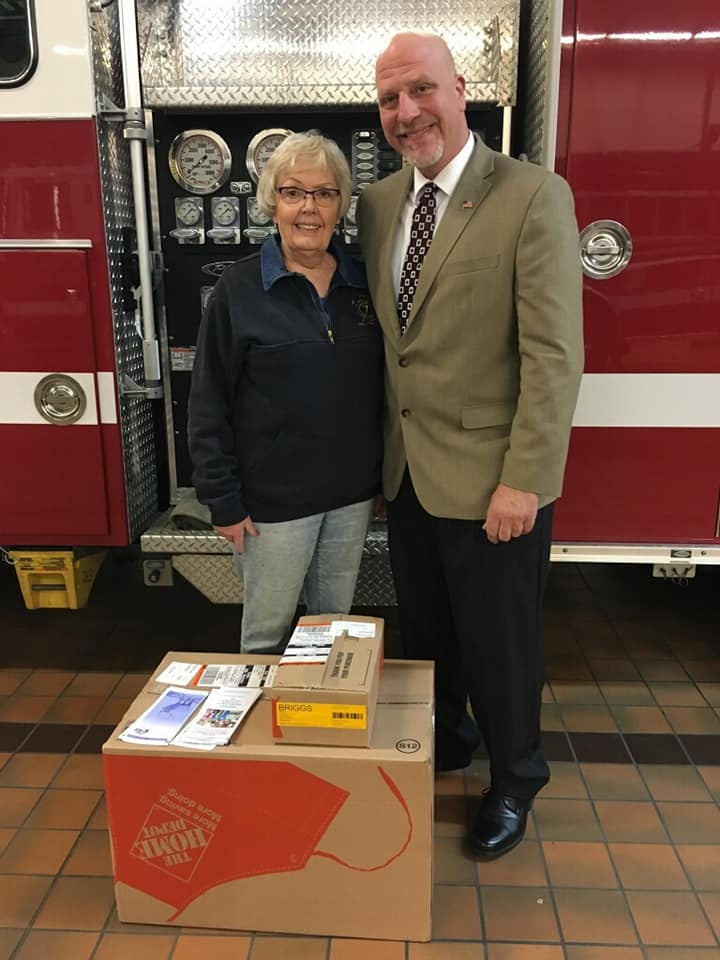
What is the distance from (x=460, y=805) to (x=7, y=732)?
5.12 ft

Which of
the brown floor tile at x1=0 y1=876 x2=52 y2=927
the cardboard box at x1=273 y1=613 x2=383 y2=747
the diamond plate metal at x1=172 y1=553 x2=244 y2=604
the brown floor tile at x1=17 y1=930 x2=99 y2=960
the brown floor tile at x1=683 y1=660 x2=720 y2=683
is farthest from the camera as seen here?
the brown floor tile at x1=683 y1=660 x2=720 y2=683

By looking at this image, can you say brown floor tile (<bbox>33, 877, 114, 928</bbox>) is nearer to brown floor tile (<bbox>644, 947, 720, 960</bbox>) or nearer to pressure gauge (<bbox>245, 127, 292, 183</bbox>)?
brown floor tile (<bbox>644, 947, 720, 960</bbox>)

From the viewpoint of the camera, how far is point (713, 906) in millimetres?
2049

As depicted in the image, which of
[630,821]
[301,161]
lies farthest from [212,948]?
[301,161]

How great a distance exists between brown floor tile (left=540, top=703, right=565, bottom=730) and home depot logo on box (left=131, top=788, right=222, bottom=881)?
1360mm

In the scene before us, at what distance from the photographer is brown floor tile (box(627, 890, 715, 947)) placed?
6.40 ft

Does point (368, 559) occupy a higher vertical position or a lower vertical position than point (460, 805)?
higher

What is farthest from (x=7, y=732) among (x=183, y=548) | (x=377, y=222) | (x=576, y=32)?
(x=576, y=32)

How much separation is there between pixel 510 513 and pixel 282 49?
1.83 meters

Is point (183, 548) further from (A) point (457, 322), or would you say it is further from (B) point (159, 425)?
(A) point (457, 322)

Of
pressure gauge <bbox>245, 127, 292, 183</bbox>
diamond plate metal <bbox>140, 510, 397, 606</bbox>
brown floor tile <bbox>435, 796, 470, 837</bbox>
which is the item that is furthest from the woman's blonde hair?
brown floor tile <bbox>435, 796, 470, 837</bbox>

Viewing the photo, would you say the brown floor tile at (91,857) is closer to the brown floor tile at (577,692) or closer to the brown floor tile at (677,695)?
the brown floor tile at (577,692)

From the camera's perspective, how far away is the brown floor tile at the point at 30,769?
8.32ft

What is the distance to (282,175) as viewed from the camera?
1954 millimetres
